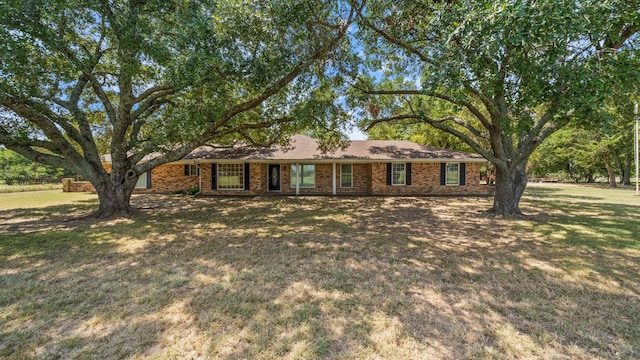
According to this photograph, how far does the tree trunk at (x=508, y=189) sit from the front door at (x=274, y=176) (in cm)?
1101

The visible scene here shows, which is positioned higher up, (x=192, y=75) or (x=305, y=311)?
(x=192, y=75)

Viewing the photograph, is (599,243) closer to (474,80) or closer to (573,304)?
(573,304)

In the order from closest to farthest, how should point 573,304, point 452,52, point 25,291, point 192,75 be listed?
point 573,304, point 25,291, point 452,52, point 192,75

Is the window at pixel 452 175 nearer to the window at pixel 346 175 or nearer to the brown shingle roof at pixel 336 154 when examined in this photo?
the brown shingle roof at pixel 336 154

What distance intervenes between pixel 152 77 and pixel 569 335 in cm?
1055

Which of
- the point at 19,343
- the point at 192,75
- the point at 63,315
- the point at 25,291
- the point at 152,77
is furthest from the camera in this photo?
the point at 152,77

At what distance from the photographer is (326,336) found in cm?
256

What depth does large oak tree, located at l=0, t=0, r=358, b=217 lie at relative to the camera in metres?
6.20

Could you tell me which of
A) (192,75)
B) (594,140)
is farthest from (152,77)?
(594,140)

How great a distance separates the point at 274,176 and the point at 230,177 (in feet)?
8.50

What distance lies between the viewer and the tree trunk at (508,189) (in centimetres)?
900

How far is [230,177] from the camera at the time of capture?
15.9 metres

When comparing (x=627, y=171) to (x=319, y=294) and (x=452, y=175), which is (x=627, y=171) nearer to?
(x=452, y=175)

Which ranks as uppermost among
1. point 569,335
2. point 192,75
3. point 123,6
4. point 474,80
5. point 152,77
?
point 123,6
